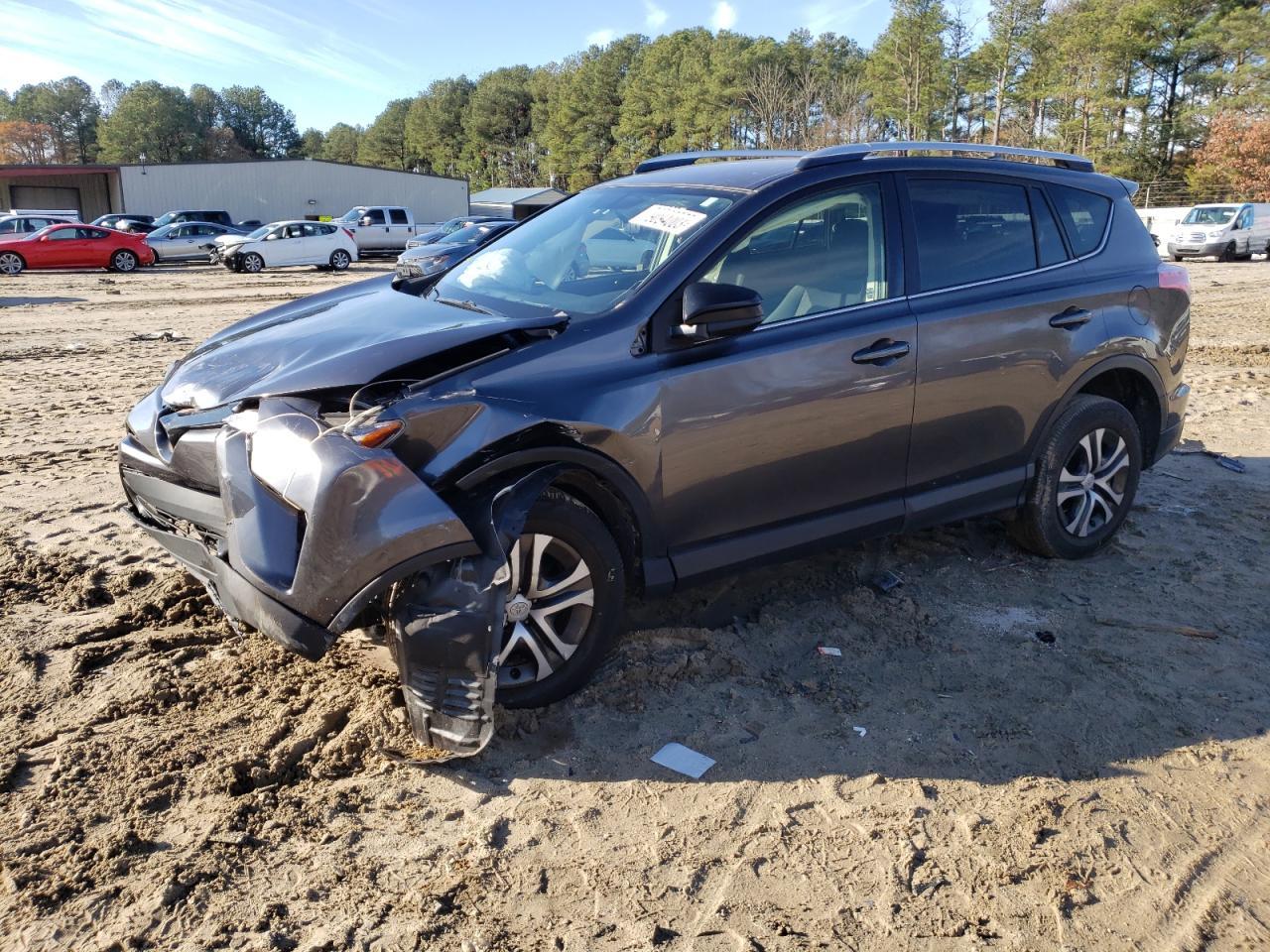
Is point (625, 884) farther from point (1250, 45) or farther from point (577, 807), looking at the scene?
point (1250, 45)

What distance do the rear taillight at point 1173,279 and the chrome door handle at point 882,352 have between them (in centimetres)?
196

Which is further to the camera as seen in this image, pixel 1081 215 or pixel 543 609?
pixel 1081 215

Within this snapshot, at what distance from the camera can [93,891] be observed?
267 centimetres

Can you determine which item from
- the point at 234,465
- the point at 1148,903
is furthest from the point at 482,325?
the point at 1148,903

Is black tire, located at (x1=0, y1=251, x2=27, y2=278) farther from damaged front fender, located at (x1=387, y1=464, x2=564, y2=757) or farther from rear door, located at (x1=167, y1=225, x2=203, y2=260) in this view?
damaged front fender, located at (x1=387, y1=464, x2=564, y2=757)

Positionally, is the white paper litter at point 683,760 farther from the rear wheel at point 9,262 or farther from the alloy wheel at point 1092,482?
the rear wheel at point 9,262

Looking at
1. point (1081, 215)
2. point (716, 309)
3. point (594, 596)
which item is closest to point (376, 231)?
point (1081, 215)

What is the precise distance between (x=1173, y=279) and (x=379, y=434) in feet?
14.3

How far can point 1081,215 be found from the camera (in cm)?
507

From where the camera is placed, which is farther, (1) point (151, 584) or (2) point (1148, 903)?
(1) point (151, 584)

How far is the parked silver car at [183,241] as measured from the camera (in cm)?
3178

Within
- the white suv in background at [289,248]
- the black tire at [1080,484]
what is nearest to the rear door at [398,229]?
the white suv in background at [289,248]

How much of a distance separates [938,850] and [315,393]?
2443 mm

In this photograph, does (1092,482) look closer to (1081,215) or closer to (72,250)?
(1081,215)
